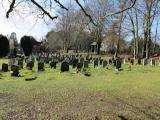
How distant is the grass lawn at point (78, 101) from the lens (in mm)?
12078

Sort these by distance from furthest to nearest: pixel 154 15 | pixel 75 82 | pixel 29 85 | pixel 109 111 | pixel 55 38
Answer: pixel 55 38 < pixel 154 15 < pixel 75 82 < pixel 29 85 < pixel 109 111

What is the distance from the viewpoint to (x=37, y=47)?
81.8 meters

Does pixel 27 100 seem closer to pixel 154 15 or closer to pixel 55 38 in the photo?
pixel 154 15

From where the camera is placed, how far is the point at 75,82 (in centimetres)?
1908

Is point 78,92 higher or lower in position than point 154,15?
lower

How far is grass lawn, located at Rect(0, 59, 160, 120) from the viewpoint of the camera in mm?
12078

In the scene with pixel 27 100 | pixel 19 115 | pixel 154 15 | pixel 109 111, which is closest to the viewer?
pixel 19 115

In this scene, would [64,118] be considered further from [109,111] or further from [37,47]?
[37,47]

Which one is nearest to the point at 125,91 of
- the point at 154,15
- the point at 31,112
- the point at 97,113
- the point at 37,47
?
the point at 97,113

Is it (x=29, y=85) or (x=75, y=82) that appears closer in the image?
(x=29, y=85)

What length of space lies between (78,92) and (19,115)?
451 cm

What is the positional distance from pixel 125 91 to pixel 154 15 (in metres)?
40.0

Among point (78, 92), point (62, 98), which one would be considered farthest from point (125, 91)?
point (62, 98)

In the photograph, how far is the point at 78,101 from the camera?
1404 cm
